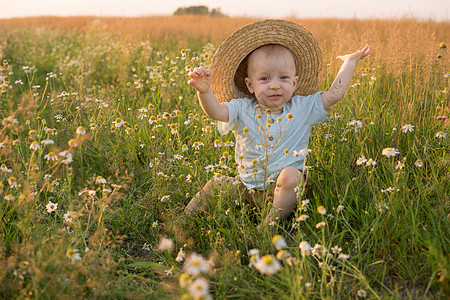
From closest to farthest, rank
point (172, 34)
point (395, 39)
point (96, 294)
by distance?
point (96, 294), point (395, 39), point (172, 34)

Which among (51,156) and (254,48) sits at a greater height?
(254,48)

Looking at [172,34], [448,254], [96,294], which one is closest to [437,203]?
[448,254]

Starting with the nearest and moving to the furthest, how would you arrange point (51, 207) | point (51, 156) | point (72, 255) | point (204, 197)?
point (72, 255) → point (51, 156) → point (51, 207) → point (204, 197)

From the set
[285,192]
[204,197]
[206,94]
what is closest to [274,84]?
[206,94]

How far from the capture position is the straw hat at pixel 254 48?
2.94m

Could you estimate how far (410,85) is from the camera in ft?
12.9

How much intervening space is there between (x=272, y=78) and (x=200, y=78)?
21.1 inches

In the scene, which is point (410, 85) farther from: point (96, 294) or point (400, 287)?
point (96, 294)

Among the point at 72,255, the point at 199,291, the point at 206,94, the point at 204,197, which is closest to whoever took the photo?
the point at 199,291

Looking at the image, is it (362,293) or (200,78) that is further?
(200,78)

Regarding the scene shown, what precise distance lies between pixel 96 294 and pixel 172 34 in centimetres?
858

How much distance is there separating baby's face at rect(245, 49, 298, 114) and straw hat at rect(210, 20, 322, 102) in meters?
0.10

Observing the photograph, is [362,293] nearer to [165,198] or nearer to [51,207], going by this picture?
[165,198]

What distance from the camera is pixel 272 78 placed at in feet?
9.34
